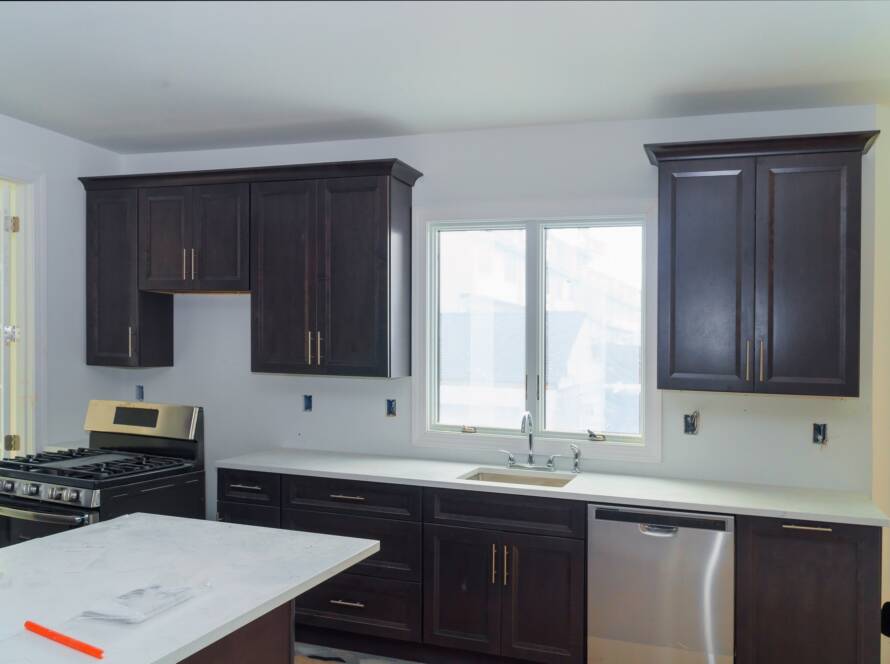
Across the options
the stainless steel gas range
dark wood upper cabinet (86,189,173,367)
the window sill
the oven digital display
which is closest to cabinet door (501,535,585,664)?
the window sill

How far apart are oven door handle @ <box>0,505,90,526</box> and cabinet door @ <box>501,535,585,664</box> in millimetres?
1864

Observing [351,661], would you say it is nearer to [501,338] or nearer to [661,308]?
[501,338]

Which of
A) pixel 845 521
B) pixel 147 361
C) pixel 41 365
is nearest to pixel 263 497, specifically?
pixel 147 361

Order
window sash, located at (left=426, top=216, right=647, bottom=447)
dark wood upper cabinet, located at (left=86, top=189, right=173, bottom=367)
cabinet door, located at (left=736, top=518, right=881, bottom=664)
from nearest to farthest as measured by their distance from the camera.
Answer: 1. cabinet door, located at (left=736, top=518, right=881, bottom=664)
2. window sash, located at (left=426, top=216, right=647, bottom=447)
3. dark wood upper cabinet, located at (left=86, top=189, right=173, bottom=367)

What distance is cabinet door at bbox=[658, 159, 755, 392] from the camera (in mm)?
3119

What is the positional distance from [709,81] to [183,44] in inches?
81.6

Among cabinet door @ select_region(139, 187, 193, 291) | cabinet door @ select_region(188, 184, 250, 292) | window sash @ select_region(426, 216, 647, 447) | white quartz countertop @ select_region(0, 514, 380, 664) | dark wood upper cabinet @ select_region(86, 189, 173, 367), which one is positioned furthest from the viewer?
dark wood upper cabinet @ select_region(86, 189, 173, 367)

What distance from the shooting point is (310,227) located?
3.79 meters

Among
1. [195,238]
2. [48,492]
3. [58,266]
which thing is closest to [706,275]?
[195,238]

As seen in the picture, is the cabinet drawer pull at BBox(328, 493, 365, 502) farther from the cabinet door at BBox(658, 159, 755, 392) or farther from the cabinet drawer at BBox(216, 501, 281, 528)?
the cabinet door at BBox(658, 159, 755, 392)

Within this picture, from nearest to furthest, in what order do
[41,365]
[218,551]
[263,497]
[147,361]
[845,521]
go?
1. [218,551]
2. [845,521]
3. [263,497]
4. [41,365]
5. [147,361]

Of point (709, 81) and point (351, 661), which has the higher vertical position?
point (709, 81)

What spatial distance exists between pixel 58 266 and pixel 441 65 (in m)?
2.59

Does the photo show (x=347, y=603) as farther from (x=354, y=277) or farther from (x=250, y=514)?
(x=354, y=277)
